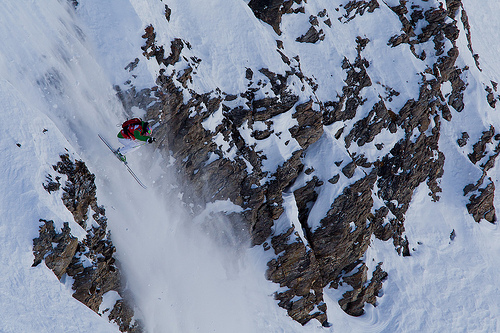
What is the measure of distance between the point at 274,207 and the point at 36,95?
1528 cm

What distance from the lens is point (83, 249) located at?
18.3 meters

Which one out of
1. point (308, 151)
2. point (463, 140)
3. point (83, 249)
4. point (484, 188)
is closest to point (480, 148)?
point (463, 140)

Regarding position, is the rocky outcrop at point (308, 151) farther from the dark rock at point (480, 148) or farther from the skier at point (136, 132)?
the skier at point (136, 132)

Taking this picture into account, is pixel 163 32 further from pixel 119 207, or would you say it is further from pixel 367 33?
pixel 367 33

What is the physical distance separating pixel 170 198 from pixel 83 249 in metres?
7.42

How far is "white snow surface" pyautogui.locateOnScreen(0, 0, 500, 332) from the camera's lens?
16875 millimetres

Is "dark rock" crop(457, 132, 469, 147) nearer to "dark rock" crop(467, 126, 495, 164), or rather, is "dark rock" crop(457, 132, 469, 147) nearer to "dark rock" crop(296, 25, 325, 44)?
"dark rock" crop(467, 126, 495, 164)

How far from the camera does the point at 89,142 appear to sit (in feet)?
69.2

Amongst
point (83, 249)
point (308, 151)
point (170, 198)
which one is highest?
point (308, 151)

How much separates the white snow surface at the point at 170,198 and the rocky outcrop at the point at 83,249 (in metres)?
0.45

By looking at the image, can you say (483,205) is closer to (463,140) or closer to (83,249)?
(463,140)

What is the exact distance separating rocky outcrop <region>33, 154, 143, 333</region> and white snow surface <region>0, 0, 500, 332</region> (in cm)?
45

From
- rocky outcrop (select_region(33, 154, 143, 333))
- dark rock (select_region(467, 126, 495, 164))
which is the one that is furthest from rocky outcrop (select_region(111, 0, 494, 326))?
rocky outcrop (select_region(33, 154, 143, 333))

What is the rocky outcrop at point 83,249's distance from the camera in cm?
1684
